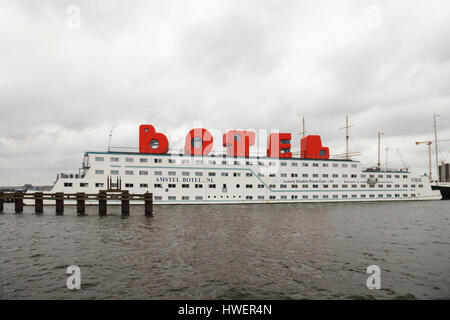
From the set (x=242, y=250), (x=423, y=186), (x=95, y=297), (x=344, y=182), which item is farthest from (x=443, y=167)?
(x=95, y=297)

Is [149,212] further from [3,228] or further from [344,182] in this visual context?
[344,182]

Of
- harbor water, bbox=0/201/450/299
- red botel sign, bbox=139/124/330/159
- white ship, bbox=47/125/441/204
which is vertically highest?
red botel sign, bbox=139/124/330/159

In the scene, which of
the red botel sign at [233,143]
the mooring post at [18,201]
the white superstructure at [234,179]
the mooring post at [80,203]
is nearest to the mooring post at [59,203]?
the mooring post at [80,203]

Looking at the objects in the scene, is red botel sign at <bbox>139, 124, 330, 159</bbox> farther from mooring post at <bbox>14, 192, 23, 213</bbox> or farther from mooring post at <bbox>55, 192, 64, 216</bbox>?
mooring post at <bbox>14, 192, 23, 213</bbox>

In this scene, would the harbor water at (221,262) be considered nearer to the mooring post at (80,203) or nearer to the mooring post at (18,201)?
the mooring post at (80,203)

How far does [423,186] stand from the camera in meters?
60.3

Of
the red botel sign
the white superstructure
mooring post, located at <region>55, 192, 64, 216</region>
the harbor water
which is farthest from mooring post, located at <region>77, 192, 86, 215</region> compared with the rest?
the red botel sign

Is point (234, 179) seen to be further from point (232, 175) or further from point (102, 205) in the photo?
point (102, 205)

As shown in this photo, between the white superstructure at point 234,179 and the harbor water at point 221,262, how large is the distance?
65.4 feet

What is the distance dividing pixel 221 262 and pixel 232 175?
3382cm

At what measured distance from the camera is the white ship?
4194 cm

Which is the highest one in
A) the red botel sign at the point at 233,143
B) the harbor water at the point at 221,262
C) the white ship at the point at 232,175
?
the red botel sign at the point at 233,143

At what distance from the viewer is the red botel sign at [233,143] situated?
44000 mm

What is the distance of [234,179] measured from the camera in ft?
154
